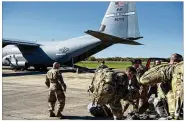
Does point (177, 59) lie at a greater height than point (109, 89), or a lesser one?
greater

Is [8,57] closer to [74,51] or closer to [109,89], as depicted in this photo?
[74,51]

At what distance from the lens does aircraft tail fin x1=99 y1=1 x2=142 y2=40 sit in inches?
1066

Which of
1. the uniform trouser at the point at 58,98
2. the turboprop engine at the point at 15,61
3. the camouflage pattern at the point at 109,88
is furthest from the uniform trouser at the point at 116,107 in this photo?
the turboprop engine at the point at 15,61

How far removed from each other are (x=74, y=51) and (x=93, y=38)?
7.30ft

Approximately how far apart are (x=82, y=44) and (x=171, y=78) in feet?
80.1

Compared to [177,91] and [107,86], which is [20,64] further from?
[177,91]

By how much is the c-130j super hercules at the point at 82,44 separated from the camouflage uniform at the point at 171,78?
20114mm

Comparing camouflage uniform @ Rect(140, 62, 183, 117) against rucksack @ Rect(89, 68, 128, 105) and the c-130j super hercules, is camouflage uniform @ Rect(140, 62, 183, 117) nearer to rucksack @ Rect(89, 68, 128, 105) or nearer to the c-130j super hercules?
rucksack @ Rect(89, 68, 128, 105)

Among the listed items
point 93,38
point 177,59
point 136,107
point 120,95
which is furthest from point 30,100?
point 93,38

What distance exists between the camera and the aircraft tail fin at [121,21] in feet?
88.8

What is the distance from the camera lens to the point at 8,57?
32.8m

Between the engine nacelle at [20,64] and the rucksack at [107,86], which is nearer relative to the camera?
the rucksack at [107,86]

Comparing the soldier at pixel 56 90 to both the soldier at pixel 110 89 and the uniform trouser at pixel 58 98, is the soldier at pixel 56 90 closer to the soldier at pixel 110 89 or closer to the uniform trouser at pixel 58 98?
the uniform trouser at pixel 58 98

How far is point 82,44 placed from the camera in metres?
29.0
